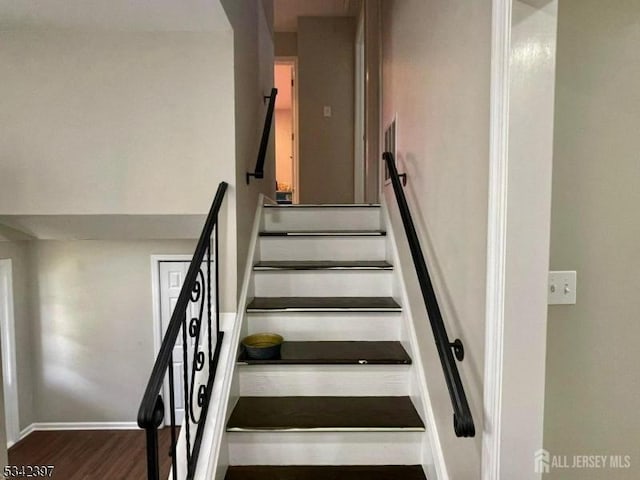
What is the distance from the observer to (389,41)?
2.98 meters

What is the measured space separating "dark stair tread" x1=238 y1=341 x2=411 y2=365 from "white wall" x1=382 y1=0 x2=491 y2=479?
0.20m

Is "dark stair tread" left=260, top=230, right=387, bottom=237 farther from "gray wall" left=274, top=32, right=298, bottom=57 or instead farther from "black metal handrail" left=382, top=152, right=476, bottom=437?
"gray wall" left=274, top=32, right=298, bottom=57

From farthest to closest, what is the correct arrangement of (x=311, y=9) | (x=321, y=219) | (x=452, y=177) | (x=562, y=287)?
(x=311, y=9) → (x=321, y=219) → (x=452, y=177) → (x=562, y=287)

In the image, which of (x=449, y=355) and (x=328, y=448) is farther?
(x=328, y=448)

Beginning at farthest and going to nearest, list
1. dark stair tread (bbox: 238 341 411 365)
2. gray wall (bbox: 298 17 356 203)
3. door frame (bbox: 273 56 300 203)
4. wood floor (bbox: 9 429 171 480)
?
1. door frame (bbox: 273 56 300 203)
2. gray wall (bbox: 298 17 356 203)
3. wood floor (bbox: 9 429 171 480)
4. dark stair tread (bbox: 238 341 411 365)

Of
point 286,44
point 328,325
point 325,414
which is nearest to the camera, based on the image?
point 325,414

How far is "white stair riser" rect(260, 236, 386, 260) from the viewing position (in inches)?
108

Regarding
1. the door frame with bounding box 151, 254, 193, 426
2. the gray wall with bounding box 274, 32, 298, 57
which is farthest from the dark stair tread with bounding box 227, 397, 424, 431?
the gray wall with bounding box 274, 32, 298, 57

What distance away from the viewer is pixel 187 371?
154 cm

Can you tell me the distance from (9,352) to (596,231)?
5.02 meters

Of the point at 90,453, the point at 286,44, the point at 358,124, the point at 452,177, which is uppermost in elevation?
the point at 286,44

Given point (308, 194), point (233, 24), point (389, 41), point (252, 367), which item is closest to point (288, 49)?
point (308, 194)

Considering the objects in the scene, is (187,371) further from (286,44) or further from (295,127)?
(286,44)

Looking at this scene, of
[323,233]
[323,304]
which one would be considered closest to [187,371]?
[323,304]
